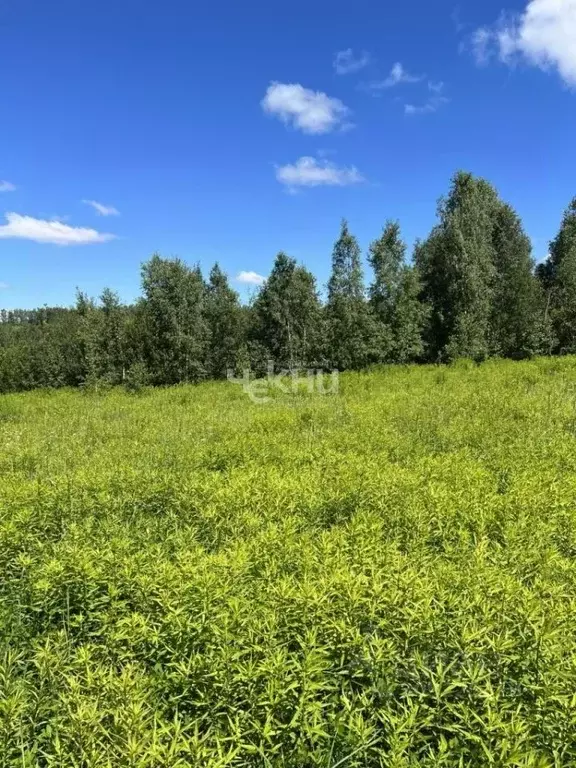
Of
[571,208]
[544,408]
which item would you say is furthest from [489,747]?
[571,208]

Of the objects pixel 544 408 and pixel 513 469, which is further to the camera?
pixel 544 408

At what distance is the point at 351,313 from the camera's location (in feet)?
77.0

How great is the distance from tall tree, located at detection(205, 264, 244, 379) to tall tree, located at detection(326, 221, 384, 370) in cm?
549

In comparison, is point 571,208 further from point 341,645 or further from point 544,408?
point 341,645

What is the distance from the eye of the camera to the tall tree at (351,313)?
23484mm

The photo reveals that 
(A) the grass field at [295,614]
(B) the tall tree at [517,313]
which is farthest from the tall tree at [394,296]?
(A) the grass field at [295,614]

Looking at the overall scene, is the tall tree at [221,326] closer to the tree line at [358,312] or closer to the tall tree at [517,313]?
the tree line at [358,312]

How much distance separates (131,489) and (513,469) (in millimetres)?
3864

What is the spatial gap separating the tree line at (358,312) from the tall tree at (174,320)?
5 centimetres

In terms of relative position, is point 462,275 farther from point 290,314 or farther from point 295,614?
point 295,614

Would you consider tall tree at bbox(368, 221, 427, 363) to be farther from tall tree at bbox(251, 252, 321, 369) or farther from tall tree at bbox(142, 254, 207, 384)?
tall tree at bbox(142, 254, 207, 384)

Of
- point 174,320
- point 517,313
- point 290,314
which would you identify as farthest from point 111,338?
point 517,313

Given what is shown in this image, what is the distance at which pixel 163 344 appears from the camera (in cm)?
2511

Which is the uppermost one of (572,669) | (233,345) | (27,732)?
(233,345)
